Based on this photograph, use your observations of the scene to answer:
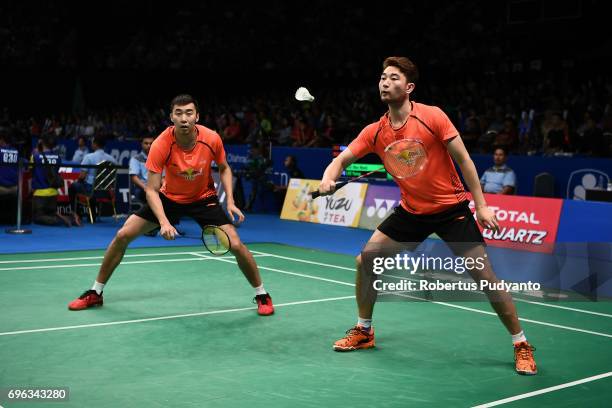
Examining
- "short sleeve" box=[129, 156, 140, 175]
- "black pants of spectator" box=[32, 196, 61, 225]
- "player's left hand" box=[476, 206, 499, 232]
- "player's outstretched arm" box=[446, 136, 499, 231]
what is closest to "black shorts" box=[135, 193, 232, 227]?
"player's outstretched arm" box=[446, 136, 499, 231]

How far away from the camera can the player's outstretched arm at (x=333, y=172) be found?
5086 mm

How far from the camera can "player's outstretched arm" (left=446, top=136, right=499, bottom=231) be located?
4957 millimetres

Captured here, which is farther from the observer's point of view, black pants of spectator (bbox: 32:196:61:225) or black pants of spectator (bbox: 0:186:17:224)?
black pants of spectator (bbox: 32:196:61:225)

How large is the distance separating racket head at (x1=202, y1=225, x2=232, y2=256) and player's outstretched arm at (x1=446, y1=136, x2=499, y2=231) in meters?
2.12

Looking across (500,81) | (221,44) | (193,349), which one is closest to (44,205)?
(193,349)

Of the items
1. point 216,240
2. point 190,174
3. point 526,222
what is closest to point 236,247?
point 216,240

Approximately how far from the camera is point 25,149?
16.2 meters

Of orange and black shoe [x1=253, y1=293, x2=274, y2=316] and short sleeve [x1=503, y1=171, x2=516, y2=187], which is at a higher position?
short sleeve [x1=503, y1=171, x2=516, y2=187]

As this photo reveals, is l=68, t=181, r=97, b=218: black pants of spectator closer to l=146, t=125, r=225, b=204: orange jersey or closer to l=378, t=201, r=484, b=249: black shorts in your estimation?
l=146, t=125, r=225, b=204: orange jersey

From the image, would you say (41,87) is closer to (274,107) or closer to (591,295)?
(274,107)

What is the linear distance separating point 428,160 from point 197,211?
2.35 metres

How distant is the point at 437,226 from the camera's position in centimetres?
537

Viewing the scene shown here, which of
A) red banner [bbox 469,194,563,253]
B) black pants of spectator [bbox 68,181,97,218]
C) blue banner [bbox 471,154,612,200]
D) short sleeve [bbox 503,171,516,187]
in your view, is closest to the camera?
red banner [bbox 469,194,563,253]

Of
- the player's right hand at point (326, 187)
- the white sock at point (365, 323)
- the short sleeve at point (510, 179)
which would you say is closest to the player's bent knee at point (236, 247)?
the white sock at point (365, 323)
